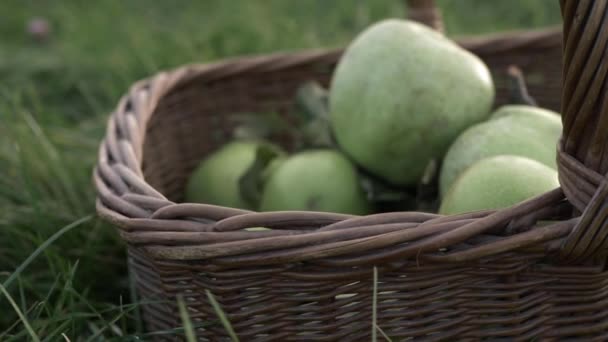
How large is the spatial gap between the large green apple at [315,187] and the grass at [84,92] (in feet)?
0.95

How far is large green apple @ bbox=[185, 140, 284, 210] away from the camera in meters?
1.30

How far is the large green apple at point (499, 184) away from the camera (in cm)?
85

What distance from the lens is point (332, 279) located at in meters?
0.71

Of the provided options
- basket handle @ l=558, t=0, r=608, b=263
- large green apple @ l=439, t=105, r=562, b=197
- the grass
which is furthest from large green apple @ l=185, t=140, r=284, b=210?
basket handle @ l=558, t=0, r=608, b=263

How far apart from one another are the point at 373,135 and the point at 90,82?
56.5 inches

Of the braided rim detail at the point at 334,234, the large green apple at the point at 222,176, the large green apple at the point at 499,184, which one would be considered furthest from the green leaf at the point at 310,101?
the braided rim detail at the point at 334,234

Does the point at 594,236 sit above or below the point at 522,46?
above

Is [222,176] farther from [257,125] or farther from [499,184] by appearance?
[499,184]

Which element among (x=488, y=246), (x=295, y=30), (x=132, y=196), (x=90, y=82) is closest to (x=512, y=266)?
(x=488, y=246)

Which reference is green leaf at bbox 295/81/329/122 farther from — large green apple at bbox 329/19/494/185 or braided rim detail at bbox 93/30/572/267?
braided rim detail at bbox 93/30/572/267

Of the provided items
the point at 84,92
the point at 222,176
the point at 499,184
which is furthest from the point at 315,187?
the point at 84,92

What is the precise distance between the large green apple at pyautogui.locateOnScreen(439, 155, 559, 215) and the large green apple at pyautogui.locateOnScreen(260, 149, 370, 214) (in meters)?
0.27

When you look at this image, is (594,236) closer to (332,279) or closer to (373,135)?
(332,279)

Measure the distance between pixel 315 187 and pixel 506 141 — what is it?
302 mm
